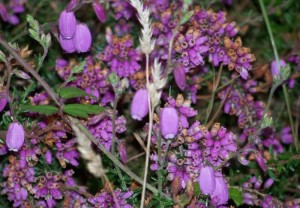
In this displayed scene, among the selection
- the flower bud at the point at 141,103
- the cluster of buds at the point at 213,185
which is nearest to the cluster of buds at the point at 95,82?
the flower bud at the point at 141,103

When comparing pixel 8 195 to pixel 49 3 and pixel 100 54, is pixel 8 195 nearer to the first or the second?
pixel 100 54

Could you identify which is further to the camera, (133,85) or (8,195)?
(133,85)

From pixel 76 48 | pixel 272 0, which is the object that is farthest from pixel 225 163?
pixel 272 0

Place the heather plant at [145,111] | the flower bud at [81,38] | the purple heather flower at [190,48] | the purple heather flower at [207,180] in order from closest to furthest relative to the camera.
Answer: the purple heather flower at [207,180], the heather plant at [145,111], the flower bud at [81,38], the purple heather flower at [190,48]

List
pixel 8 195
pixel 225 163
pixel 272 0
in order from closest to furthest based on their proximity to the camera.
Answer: pixel 225 163, pixel 8 195, pixel 272 0

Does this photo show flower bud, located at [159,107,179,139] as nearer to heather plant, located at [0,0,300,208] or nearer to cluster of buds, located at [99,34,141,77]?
heather plant, located at [0,0,300,208]

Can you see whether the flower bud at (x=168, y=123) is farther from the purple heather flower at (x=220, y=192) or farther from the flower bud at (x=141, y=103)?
the purple heather flower at (x=220, y=192)
